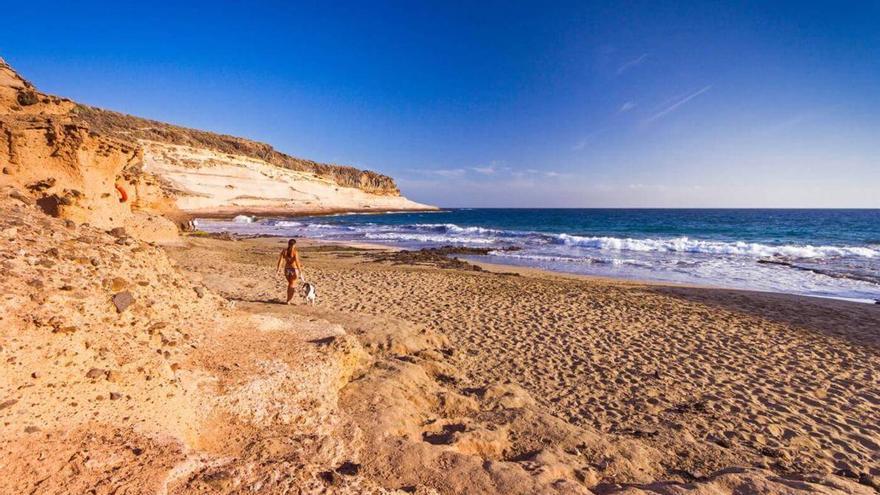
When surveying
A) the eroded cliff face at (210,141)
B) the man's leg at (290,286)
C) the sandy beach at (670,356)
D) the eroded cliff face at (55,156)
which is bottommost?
the sandy beach at (670,356)

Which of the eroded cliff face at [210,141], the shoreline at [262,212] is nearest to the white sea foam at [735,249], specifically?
the shoreline at [262,212]

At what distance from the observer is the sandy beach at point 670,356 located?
4.86m

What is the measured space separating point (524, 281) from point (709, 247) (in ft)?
67.7

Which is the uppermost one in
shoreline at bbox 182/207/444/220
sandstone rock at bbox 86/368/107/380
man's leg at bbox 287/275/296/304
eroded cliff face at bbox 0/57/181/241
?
eroded cliff face at bbox 0/57/181/241

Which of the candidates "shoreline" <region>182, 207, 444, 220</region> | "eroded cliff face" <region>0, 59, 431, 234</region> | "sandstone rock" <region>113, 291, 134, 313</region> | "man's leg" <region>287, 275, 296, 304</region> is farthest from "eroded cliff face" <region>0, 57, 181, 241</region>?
"shoreline" <region>182, 207, 444, 220</region>

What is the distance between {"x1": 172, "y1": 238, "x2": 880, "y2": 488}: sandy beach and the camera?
4.86m

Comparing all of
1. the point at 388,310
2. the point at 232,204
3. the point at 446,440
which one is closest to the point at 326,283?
the point at 388,310

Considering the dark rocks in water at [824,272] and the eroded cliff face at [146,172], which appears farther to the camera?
the dark rocks in water at [824,272]

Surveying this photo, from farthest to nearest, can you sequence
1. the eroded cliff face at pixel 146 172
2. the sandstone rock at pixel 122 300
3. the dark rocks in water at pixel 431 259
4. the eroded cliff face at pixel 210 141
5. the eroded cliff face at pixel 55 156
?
the eroded cliff face at pixel 210 141 → the dark rocks in water at pixel 431 259 → the eroded cliff face at pixel 146 172 → the eroded cliff face at pixel 55 156 → the sandstone rock at pixel 122 300

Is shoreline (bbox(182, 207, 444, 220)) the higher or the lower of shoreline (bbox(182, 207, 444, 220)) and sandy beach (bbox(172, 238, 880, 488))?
the higher

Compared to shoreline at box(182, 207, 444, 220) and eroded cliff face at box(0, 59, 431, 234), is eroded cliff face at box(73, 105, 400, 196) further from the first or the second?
→ shoreline at box(182, 207, 444, 220)

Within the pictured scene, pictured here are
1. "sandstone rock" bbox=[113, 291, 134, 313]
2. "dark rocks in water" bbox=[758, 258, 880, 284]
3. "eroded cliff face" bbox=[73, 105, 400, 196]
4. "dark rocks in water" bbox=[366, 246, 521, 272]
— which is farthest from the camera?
"eroded cliff face" bbox=[73, 105, 400, 196]

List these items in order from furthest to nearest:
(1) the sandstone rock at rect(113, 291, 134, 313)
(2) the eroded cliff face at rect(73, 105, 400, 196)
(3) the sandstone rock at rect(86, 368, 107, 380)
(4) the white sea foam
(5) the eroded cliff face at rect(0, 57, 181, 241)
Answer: (2) the eroded cliff face at rect(73, 105, 400, 196) < (4) the white sea foam < (5) the eroded cliff face at rect(0, 57, 181, 241) < (1) the sandstone rock at rect(113, 291, 134, 313) < (3) the sandstone rock at rect(86, 368, 107, 380)

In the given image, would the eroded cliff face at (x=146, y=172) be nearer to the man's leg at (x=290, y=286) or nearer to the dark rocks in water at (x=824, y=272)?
the man's leg at (x=290, y=286)
